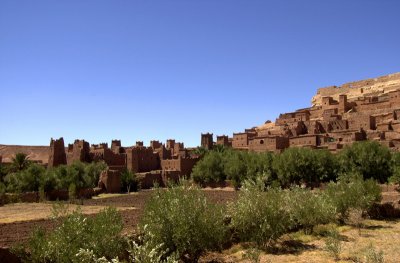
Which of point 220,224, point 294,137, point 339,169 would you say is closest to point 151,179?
point 294,137

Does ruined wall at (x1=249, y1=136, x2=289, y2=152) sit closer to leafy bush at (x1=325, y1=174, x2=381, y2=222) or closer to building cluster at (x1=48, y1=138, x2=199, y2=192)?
building cluster at (x1=48, y1=138, x2=199, y2=192)

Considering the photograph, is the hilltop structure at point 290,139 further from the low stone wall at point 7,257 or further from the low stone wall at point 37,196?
the low stone wall at point 7,257

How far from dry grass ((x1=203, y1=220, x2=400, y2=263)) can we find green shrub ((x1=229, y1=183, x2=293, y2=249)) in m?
0.66

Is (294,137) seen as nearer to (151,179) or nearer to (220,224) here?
(151,179)

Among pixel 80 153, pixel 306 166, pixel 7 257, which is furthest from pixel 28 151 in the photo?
pixel 7 257

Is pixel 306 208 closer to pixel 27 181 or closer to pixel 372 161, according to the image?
pixel 372 161

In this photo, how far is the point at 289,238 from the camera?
1861 centimetres

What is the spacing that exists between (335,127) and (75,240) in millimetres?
47361

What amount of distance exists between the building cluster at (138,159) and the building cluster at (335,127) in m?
8.77

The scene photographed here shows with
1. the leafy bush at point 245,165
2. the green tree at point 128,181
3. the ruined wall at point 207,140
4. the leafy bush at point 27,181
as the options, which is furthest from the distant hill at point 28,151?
the leafy bush at point 245,165

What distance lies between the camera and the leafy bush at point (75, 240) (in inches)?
398

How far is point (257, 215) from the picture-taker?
15492mm

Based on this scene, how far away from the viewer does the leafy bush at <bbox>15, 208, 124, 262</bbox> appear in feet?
33.2

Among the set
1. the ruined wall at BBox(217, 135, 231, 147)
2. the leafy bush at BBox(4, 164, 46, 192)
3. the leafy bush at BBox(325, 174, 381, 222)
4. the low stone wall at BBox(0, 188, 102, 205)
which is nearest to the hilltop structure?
the ruined wall at BBox(217, 135, 231, 147)
